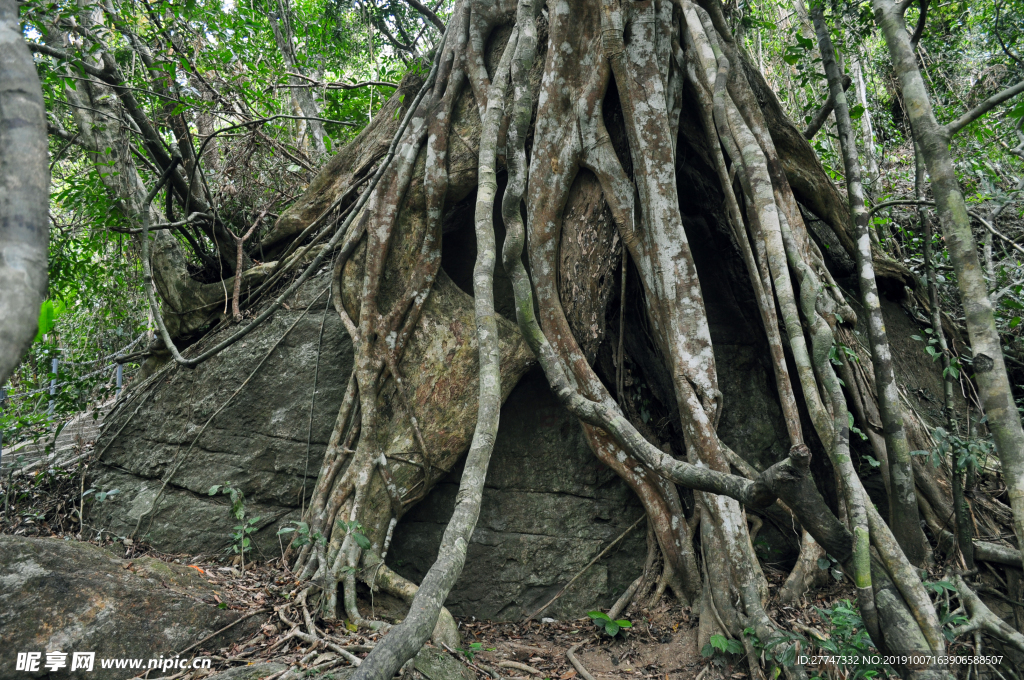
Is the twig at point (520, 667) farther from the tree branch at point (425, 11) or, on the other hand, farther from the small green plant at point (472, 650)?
the tree branch at point (425, 11)

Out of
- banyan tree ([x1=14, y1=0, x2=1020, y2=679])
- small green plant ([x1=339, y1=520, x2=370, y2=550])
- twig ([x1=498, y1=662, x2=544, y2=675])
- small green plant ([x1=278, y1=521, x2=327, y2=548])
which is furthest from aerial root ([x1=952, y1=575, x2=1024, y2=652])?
small green plant ([x1=278, y1=521, x2=327, y2=548])

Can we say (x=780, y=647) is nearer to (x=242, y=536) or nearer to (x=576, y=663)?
(x=576, y=663)

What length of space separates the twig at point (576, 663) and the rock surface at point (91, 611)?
1.72m

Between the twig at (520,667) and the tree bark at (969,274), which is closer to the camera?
the tree bark at (969,274)

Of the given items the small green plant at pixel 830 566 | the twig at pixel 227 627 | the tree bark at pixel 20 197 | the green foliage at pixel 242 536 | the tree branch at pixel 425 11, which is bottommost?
the twig at pixel 227 627

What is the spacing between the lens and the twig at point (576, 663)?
2.96 meters

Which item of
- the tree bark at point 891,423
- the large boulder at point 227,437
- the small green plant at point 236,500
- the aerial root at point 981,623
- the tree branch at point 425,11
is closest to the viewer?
the aerial root at point 981,623

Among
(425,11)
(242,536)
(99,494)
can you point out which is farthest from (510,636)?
(425,11)

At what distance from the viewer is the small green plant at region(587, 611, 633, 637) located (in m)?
3.22

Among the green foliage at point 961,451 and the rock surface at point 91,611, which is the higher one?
the green foliage at point 961,451

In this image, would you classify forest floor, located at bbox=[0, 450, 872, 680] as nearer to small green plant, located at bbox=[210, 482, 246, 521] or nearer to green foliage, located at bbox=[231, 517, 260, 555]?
green foliage, located at bbox=[231, 517, 260, 555]

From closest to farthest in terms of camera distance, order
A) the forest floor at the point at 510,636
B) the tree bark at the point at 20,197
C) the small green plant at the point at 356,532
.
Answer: the tree bark at the point at 20,197
the forest floor at the point at 510,636
the small green plant at the point at 356,532

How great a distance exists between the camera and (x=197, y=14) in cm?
493

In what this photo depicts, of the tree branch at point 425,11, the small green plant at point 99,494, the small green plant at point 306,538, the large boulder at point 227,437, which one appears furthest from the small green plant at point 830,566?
the tree branch at point 425,11
